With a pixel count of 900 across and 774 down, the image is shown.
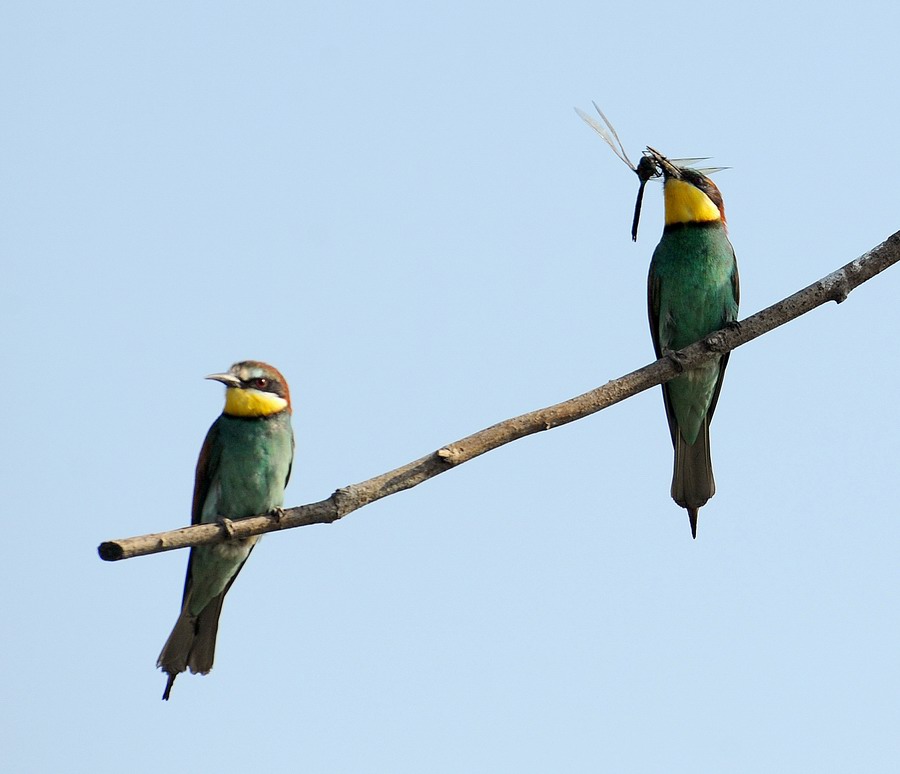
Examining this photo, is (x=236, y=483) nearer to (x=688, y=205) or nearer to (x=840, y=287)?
(x=688, y=205)

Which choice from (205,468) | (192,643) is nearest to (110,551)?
(205,468)

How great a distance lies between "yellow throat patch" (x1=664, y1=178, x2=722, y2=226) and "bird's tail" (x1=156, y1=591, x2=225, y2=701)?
269cm

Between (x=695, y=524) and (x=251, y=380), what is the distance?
209 cm

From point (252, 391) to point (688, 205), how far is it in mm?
2161

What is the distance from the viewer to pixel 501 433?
145 inches

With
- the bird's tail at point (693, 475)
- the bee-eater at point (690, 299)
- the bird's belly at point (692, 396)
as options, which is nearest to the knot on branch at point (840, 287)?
the bird's belly at point (692, 396)

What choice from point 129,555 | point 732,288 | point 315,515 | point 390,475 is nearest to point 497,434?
point 390,475

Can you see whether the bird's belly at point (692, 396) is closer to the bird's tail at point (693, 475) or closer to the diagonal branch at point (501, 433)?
the bird's tail at point (693, 475)

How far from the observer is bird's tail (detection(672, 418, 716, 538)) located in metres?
5.36

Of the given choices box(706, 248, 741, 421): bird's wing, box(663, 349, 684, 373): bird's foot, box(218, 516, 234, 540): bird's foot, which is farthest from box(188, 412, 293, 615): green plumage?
box(706, 248, 741, 421): bird's wing

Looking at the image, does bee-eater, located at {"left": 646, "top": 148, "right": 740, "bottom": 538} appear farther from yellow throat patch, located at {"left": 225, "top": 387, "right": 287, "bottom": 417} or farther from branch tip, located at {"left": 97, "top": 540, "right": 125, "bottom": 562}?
branch tip, located at {"left": 97, "top": 540, "right": 125, "bottom": 562}

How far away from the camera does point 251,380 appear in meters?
5.07

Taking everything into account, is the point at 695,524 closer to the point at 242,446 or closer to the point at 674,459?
the point at 674,459

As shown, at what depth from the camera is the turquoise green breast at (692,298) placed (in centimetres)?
525
